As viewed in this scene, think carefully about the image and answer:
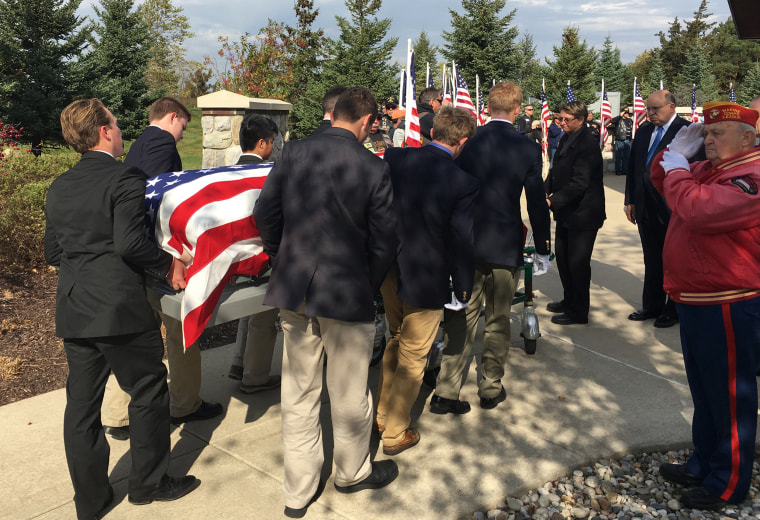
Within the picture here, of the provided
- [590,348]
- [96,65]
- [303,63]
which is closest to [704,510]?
[590,348]

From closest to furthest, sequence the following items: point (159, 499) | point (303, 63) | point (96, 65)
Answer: point (159, 499) → point (96, 65) → point (303, 63)

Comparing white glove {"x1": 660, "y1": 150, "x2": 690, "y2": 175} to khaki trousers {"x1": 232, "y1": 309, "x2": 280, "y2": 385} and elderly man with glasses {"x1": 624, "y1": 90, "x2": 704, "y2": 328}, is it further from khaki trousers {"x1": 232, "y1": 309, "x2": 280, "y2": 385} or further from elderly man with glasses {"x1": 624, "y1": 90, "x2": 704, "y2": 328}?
elderly man with glasses {"x1": 624, "y1": 90, "x2": 704, "y2": 328}

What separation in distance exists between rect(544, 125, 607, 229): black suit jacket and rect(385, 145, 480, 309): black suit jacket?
8.61 ft

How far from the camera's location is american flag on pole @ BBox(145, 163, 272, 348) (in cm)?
320

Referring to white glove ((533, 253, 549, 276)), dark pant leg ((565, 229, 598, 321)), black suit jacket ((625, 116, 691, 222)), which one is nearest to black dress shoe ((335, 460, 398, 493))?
white glove ((533, 253, 549, 276))

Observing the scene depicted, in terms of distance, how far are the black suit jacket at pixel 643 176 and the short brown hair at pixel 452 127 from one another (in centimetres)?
288

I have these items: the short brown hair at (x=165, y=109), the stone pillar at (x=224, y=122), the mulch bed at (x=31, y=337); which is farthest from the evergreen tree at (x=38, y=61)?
the short brown hair at (x=165, y=109)

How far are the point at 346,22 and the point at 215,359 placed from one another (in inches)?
1170

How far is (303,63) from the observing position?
3016 centimetres

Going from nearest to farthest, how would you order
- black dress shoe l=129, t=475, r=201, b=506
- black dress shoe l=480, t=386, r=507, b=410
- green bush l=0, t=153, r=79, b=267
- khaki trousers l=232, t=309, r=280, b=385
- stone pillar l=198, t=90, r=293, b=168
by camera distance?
black dress shoe l=129, t=475, r=201, b=506, black dress shoe l=480, t=386, r=507, b=410, khaki trousers l=232, t=309, r=280, b=385, green bush l=0, t=153, r=79, b=267, stone pillar l=198, t=90, r=293, b=168

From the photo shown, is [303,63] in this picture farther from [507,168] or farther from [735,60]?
[735,60]

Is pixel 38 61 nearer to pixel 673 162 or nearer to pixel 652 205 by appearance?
pixel 652 205

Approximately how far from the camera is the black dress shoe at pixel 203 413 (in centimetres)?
421

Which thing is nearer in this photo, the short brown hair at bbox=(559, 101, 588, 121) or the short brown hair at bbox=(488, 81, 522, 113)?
the short brown hair at bbox=(488, 81, 522, 113)
